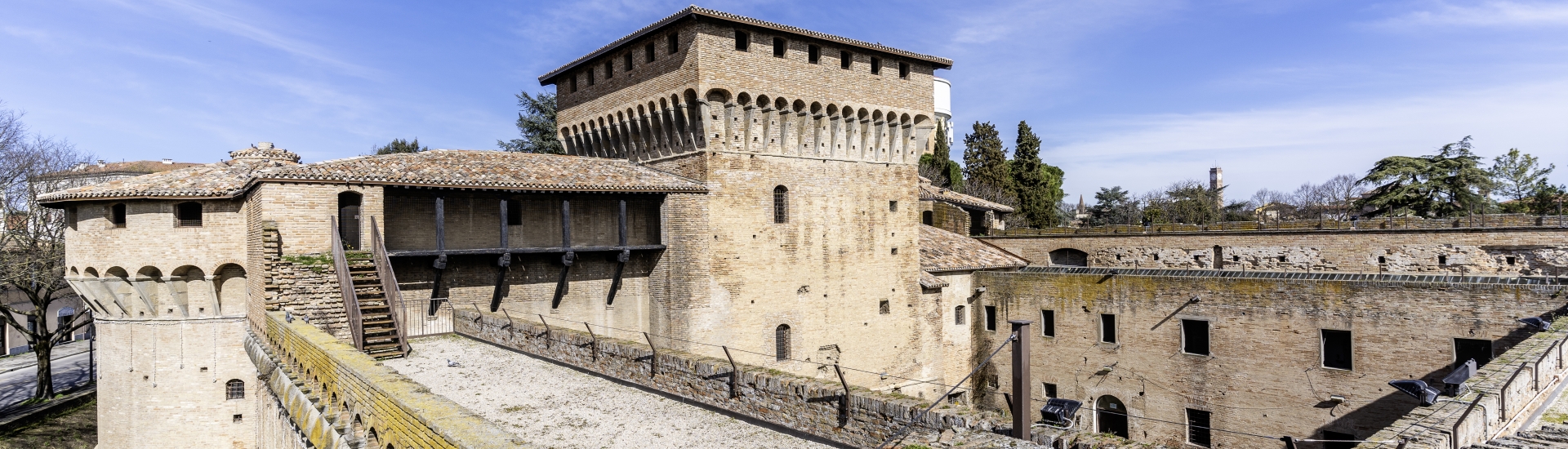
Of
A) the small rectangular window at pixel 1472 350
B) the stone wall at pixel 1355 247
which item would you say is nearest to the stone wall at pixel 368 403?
the small rectangular window at pixel 1472 350

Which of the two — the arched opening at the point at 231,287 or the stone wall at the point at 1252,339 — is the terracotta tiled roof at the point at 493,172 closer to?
the arched opening at the point at 231,287

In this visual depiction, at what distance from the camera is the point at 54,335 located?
25.9m

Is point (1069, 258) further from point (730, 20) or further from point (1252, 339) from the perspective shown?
point (730, 20)

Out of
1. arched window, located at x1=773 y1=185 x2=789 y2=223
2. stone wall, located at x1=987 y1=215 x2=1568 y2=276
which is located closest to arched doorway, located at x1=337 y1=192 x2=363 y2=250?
arched window, located at x1=773 y1=185 x2=789 y2=223

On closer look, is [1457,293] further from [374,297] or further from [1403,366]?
[374,297]

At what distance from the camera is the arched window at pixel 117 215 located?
15.6 m

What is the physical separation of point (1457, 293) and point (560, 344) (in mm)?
17193

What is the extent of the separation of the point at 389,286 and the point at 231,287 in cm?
605

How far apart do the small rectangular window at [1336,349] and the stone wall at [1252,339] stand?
152 millimetres

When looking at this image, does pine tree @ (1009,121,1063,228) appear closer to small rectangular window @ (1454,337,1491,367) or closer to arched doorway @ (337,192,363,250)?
small rectangular window @ (1454,337,1491,367)

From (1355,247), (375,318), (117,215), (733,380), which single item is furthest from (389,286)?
(1355,247)

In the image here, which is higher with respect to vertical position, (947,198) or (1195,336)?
(947,198)

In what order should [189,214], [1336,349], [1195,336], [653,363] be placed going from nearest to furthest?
[653,363] → [189,214] → [1336,349] → [1195,336]

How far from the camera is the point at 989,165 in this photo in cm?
4034
